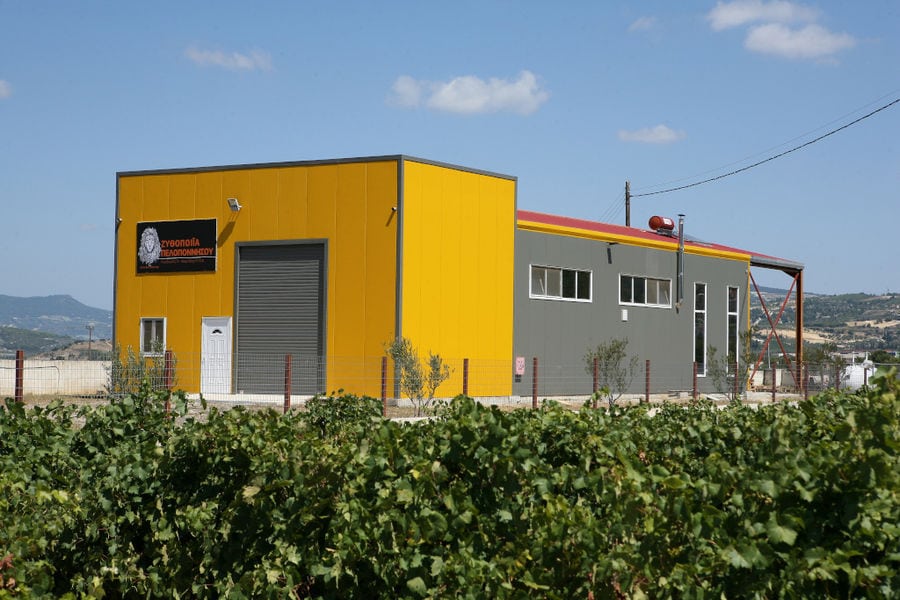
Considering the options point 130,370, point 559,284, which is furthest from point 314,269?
point 559,284

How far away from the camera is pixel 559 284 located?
29906 mm

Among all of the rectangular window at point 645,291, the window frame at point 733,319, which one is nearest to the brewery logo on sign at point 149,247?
the rectangular window at point 645,291

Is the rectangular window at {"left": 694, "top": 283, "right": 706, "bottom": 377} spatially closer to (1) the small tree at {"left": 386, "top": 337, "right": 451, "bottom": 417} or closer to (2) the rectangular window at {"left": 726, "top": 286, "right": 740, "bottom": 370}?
(2) the rectangular window at {"left": 726, "top": 286, "right": 740, "bottom": 370}

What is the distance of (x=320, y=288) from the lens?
26.4m

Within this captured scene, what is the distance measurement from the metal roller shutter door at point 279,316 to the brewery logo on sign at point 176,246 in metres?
1.02

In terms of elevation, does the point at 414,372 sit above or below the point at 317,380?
above

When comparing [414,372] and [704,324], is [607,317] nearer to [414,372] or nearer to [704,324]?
[704,324]

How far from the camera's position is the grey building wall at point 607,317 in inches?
1134

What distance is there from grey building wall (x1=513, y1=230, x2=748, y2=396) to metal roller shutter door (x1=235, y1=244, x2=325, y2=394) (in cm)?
558

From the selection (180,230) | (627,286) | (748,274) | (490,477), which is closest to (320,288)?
(180,230)

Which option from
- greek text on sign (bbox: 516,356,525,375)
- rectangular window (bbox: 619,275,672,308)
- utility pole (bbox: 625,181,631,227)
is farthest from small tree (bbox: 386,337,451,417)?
utility pole (bbox: 625,181,631,227)

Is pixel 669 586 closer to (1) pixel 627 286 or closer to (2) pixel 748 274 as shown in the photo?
(1) pixel 627 286

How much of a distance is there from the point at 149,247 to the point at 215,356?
12.4 feet

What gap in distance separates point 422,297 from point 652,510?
21.7m
